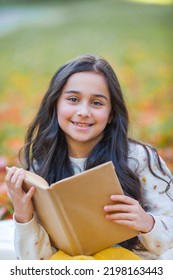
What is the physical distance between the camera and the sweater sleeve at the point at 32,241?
1303mm

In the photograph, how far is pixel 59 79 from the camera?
1.42 metres

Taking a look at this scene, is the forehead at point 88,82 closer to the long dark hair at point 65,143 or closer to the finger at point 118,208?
the long dark hair at point 65,143

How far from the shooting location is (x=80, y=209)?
1207mm

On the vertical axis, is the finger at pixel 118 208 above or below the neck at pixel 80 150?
below

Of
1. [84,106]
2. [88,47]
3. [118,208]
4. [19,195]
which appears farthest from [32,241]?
[88,47]

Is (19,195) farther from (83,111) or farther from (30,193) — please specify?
(83,111)

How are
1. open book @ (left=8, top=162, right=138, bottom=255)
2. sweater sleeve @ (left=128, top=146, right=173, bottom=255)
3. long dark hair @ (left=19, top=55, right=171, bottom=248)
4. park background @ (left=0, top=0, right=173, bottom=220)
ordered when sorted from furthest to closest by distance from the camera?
park background @ (left=0, top=0, right=173, bottom=220), long dark hair @ (left=19, top=55, right=171, bottom=248), sweater sleeve @ (left=128, top=146, right=173, bottom=255), open book @ (left=8, top=162, right=138, bottom=255)

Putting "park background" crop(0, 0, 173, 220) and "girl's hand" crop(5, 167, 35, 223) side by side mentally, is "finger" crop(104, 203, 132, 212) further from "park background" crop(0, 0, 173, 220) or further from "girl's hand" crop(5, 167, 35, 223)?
"park background" crop(0, 0, 173, 220)

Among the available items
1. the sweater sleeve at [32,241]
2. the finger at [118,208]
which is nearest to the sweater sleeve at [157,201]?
the finger at [118,208]

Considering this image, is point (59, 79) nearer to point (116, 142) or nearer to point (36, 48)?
point (116, 142)

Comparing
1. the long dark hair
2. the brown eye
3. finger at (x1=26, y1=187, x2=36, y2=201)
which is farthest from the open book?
the brown eye

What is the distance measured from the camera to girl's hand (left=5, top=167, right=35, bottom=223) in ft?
4.04
